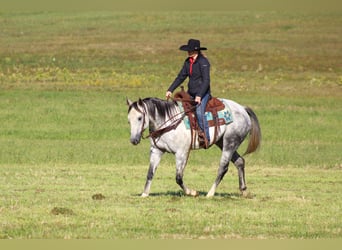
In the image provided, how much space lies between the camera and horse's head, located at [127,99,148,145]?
17147 mm

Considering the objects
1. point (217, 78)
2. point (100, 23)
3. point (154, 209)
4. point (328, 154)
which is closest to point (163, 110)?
point (154, 209)

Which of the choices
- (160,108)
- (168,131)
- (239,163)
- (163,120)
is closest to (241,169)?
(239,163)

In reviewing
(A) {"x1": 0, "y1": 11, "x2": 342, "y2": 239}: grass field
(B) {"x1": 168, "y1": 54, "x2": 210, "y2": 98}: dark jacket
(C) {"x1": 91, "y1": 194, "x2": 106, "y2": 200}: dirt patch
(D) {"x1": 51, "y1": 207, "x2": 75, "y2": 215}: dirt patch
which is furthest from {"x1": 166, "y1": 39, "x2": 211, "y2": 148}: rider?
(D) {"x1": 51, "y1": 207, "x2": 75, "y2": 215}: dirt patch

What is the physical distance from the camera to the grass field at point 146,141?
15297 mm

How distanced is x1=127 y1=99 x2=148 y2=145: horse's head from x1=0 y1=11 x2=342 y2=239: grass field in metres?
1.06

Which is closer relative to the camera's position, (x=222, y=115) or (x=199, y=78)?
(x=199, y=78)

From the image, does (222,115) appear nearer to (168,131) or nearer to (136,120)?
(168,131)

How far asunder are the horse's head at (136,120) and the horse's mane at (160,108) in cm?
25

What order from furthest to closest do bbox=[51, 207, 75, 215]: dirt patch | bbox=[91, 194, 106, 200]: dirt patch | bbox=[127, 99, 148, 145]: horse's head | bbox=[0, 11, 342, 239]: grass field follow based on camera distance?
1. bbox=[91, 194, 106, 200]: dirt patch
2. bbox=[127, 99, 148, 145]: horse's head
3. bbox=[51, 207, 75, 215]: dirt patch
4. bbox=[0, 11, 342, 239]: grass field

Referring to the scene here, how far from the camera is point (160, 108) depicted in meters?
17.8

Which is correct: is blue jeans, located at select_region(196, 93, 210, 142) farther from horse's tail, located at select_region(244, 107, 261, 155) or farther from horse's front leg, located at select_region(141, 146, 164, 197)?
horse's tail, located at select_region(244, 107, 261, 155)

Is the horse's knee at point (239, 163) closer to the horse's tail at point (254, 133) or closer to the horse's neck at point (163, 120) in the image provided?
the horse's tail at point (254, 133)

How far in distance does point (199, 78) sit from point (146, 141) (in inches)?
548

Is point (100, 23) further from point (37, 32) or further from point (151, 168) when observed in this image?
point (151, 168)
